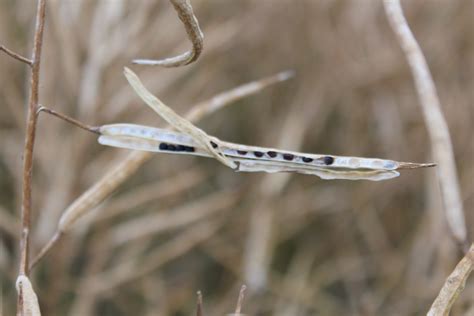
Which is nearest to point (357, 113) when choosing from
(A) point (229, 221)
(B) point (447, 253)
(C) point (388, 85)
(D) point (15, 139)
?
(C) point (388, 85)

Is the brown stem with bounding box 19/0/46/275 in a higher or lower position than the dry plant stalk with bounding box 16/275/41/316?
higher

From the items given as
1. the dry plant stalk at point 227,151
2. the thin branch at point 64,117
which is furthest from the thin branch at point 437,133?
the thin branch at point 64,117

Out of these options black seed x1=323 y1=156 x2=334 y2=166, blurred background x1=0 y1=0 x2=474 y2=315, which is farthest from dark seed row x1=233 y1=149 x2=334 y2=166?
blurred background x1=0 y1=0 x2=474 y2=315

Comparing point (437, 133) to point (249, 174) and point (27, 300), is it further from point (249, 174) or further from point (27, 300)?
point (249, 174)

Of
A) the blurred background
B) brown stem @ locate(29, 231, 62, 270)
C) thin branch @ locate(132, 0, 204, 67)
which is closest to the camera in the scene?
thin branch @ locate(132, 0, 204, 67)

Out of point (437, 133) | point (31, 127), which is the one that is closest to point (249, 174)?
point (437, 133)

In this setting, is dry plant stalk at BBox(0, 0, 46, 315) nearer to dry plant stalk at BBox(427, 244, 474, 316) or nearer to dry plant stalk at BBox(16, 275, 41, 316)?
dry plant stalk at BBox(16, 275, 41, 316)

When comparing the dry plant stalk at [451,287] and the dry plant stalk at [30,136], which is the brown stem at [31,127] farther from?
the dry plant stalk at [451,287]
